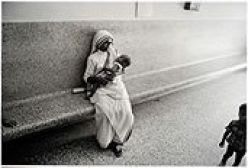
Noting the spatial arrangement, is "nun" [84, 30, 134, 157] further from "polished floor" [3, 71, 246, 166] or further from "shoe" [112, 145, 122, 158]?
"polished floor" [3, 71, 246, 166]

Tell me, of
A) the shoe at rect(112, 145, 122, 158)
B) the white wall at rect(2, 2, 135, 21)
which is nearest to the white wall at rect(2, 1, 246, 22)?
the white wall at rect(2, 2, 135, 21)

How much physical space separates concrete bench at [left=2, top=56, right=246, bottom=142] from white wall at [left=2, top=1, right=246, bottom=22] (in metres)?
0.63

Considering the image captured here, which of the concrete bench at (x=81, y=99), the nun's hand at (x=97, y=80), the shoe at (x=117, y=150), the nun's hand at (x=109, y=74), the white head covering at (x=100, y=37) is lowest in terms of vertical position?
the shoe at (x=117, y=150)

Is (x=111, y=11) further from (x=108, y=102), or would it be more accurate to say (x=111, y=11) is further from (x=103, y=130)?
(x=103, y=130)

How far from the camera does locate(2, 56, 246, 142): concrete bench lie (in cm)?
207

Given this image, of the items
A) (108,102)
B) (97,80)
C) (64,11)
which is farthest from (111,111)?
(64,11)

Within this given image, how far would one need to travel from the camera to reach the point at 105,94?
90.7 inches

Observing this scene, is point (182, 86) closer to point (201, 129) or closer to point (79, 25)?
point (201, 129)

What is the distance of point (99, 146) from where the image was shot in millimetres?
2375

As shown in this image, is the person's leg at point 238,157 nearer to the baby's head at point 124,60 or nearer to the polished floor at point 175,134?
the polished floor at point 175,134

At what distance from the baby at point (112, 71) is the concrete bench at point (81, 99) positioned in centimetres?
20

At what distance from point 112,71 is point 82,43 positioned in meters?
0.45

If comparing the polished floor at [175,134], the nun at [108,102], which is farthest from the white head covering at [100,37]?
the polished floor at [175,134]

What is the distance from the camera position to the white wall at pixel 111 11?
207 centimetres
